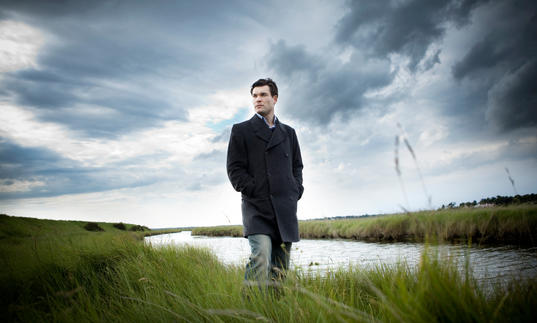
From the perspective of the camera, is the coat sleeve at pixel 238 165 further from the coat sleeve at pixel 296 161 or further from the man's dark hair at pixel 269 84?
the coat sleeve at pixel 296 161

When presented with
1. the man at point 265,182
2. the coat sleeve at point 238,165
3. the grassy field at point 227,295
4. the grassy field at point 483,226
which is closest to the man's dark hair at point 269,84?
the man at point 265,182

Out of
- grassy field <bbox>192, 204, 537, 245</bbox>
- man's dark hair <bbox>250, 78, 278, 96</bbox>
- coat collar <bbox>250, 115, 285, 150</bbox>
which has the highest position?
man's dark hair <bbox>250, 78, 278, 96</bbox>

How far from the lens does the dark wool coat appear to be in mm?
3270

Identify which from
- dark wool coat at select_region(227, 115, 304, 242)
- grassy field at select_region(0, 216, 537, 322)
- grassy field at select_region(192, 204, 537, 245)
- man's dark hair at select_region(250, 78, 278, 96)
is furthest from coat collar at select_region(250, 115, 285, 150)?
grassy field at select_region(192, 204, 537, 245)

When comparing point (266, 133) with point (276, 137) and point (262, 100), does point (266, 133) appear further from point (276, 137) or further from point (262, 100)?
point (262, 100)

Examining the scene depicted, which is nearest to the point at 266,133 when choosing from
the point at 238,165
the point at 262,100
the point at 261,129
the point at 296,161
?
the point at 261,129

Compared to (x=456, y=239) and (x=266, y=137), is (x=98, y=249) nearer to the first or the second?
(x=266, y=137)

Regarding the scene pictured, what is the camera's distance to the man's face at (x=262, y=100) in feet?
11.8

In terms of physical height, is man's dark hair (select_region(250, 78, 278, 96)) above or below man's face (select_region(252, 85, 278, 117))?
above

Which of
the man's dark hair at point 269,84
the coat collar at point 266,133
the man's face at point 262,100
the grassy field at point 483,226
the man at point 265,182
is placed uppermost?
the man's dark hair at point 269,84

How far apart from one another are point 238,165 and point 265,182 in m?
0.41

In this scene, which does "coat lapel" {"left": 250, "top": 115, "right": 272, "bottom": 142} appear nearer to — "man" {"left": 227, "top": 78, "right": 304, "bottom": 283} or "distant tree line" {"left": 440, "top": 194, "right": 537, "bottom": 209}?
"man" {"left": 227, "top": 78, "right": 304, "bottom": 283}

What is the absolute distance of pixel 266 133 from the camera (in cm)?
362

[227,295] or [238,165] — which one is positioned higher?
[238,165]
